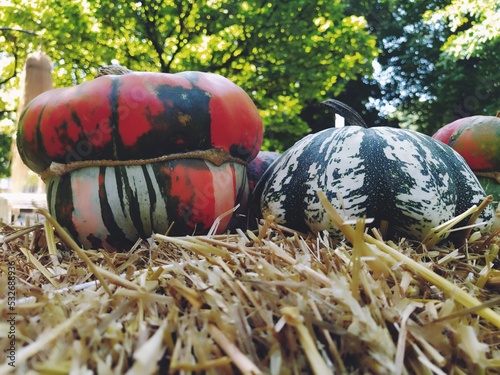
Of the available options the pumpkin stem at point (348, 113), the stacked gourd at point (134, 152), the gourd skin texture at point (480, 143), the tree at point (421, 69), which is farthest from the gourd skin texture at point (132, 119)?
the tree at point (421, 69)

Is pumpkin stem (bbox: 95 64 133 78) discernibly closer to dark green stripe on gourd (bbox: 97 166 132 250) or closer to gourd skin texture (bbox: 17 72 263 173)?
gourd skin texture (bbox: 17 72 263 173)

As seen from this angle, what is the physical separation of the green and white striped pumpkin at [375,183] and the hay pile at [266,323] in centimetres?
35

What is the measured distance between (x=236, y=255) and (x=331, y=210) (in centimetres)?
19

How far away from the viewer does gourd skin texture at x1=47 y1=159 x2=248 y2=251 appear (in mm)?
1053

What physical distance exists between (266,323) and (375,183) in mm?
623

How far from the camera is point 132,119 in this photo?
1.03 m

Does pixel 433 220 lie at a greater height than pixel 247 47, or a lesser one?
lesser

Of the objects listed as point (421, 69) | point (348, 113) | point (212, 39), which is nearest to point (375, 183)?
point (348, 113)

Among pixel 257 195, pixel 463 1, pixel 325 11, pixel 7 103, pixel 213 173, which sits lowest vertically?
pixel 7 103

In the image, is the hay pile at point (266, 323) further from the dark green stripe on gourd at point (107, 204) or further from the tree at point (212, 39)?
the tree at point (212, 39)

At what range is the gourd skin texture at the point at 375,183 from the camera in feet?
3.43

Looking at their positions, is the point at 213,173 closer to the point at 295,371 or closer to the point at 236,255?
the point at 236,255

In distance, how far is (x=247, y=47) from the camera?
5.27 m

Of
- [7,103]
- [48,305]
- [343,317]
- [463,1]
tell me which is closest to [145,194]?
[48,305]
